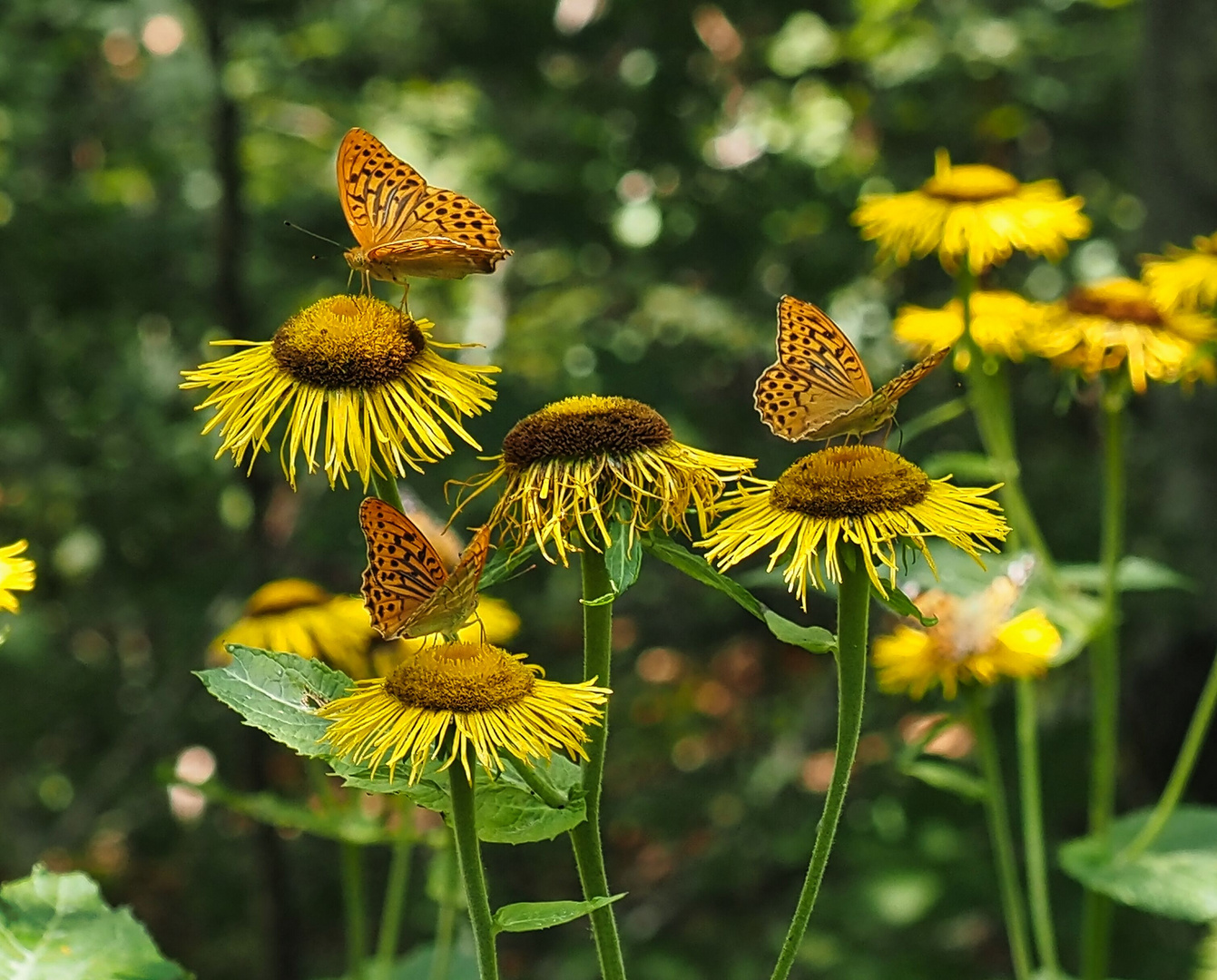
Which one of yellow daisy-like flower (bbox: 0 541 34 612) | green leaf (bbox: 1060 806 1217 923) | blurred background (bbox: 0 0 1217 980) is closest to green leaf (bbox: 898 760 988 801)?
green leaf (bbox: 1060 806 1217 923)

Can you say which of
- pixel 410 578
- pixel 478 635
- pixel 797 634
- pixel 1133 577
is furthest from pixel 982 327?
pixel 410 578

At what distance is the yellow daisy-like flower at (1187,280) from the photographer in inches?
75.8

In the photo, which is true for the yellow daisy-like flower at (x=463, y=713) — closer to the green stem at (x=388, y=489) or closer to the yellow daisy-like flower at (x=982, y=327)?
the green stem at (x=388, y=489)

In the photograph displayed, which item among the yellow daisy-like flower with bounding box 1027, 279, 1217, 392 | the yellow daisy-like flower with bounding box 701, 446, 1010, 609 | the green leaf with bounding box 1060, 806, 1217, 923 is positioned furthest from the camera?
the yellow daisy-like flower with bounding box 1027, 279, 1217, 392

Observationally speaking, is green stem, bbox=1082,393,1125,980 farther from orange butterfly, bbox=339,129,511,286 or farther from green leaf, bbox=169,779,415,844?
orange butterfly, bbox=339,129,511,286

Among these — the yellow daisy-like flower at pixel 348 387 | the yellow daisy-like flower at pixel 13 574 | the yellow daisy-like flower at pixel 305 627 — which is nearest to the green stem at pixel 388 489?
the yellow daisy-like flower at pixel 348 387

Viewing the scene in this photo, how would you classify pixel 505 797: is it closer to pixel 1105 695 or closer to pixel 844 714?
pixel 844 714

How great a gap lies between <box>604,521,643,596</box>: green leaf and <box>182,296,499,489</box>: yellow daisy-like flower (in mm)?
144

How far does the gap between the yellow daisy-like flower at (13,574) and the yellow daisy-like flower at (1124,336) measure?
1321mm

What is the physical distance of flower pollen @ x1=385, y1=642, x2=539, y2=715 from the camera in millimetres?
830

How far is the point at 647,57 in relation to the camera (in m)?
3.15

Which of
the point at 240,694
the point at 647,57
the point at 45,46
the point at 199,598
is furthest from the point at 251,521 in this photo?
the point at 240,694

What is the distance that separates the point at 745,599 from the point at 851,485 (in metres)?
0.15

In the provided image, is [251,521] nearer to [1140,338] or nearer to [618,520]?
[1140,338]
